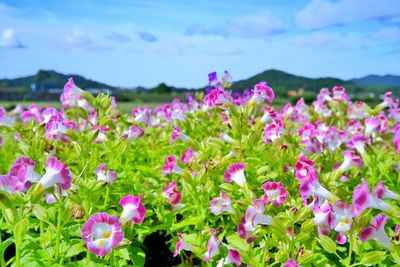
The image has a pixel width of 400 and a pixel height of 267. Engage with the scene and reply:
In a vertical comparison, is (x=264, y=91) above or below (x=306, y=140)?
above

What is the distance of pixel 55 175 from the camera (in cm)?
196

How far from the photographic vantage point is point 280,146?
2.91m

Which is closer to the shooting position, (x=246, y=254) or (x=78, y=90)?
(x=246, y=254)

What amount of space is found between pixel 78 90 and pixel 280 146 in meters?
1.07

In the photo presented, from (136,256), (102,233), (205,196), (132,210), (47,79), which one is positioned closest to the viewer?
(102,233)

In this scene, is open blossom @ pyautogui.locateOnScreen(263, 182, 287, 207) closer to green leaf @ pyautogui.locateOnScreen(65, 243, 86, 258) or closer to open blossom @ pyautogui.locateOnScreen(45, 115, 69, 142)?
green leaf @ pyautogui.locateOnScreen(65, 243, 86, 258)

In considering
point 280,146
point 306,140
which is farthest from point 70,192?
point 306,140

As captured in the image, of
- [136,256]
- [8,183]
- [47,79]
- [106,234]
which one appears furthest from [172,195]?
[47,79]

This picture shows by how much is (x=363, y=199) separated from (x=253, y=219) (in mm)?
413

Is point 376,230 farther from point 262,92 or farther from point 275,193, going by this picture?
point 262,92

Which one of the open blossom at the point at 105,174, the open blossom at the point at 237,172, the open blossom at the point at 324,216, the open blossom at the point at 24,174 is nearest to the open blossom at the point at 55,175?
the open blossom at the point at 24,174

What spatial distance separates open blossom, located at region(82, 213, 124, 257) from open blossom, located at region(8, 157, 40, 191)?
0.31 m

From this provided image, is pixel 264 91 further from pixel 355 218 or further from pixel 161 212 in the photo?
pixel 355 218

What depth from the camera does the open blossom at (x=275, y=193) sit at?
7.36ft
